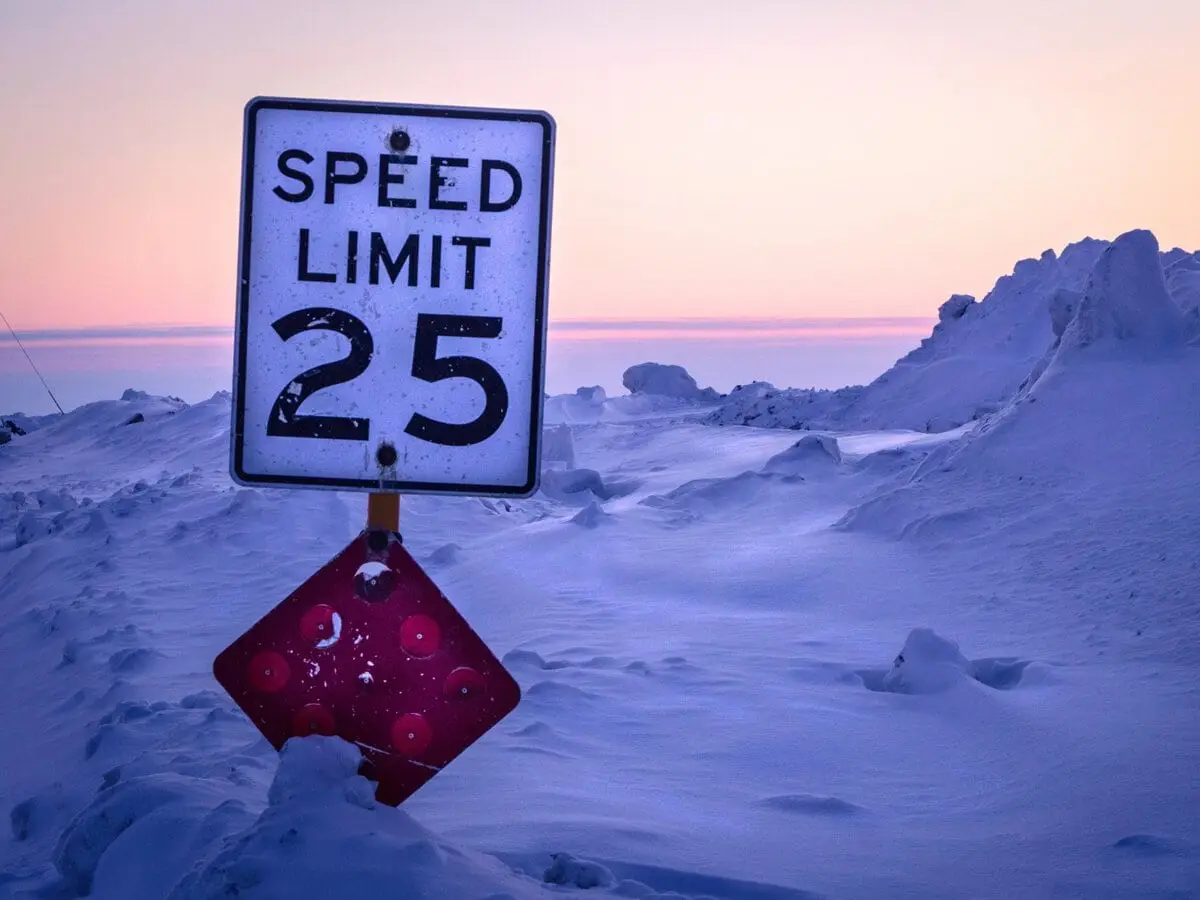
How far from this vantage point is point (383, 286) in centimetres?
268

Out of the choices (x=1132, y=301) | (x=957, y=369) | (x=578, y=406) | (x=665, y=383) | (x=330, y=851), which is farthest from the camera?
(x=665, y=383)

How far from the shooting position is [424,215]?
2.68 m

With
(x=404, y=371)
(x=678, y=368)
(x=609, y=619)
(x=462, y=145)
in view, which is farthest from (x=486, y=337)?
(x=678, y=368)

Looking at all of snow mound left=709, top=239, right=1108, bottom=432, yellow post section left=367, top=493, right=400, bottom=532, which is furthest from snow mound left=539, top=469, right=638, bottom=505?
yellow post section left=367, top=493, right=400, bottom=532

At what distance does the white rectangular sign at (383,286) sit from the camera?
2.68 meters

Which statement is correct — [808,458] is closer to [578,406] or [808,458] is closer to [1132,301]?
[1132,301]

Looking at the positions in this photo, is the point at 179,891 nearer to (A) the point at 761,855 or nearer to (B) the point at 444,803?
(B) the point at 444,803

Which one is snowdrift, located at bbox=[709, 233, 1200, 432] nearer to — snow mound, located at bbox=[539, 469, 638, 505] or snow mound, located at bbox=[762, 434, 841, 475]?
snow mound, located at bbox=[762, 434, 841, 475]

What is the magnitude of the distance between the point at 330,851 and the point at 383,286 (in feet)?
4.20

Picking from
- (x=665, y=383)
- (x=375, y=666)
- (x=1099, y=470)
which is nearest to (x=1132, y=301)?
(x=1099, y=470)

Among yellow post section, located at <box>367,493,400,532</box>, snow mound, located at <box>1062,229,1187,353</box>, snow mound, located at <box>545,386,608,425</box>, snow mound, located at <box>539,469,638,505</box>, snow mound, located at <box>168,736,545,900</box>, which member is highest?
snow mound, located at <box>1062,229,1187,353</box>

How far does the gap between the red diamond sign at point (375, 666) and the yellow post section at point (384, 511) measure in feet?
0.23

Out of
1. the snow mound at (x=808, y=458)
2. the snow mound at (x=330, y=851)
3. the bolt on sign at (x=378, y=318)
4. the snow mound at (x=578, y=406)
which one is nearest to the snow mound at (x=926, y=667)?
the snow mound at (x=330, y=851)

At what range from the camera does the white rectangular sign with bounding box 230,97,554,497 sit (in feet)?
8.79
